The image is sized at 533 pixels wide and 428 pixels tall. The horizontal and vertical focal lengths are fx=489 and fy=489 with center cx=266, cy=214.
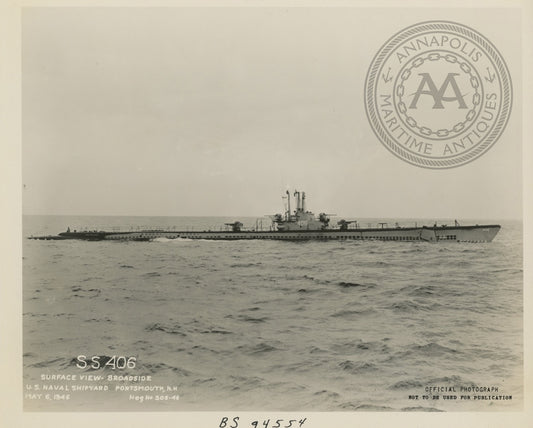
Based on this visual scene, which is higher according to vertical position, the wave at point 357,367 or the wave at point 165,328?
the wave at point 165,328

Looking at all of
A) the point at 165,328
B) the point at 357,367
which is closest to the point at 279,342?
the point at 357,367

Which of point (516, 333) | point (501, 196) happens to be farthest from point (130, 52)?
point (516, 333)

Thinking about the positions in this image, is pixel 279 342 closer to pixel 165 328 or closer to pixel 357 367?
pixel 357 367

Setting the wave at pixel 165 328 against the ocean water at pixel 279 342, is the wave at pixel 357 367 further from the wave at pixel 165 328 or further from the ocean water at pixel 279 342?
the wave at pixel 165 328

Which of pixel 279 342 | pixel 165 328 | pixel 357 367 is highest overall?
pixel 165 328

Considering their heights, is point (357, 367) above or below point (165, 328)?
below

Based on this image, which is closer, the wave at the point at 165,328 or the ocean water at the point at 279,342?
the ocean water at the point at 279,342

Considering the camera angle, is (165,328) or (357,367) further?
(165,328)

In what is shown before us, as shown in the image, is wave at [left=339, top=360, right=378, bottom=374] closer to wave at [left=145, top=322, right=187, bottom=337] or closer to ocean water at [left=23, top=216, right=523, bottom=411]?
ocean water at [left=23, top=216, right=523, bottom=411]

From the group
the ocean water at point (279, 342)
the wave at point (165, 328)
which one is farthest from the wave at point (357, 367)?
the wave at point (165, 328)
